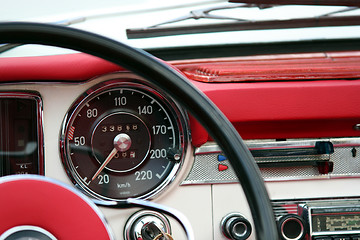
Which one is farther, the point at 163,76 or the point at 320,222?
the point at 320,222

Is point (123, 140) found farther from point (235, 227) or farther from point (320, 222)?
point (320, 222)

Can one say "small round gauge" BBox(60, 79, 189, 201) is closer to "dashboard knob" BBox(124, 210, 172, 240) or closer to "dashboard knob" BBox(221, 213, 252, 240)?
"dashboard knob" BBox(124, 210, 172, 240)

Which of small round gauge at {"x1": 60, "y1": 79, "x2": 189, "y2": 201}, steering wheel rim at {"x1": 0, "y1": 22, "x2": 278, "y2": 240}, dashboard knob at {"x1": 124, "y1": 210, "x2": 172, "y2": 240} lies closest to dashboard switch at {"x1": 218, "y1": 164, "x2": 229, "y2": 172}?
small round gauge at {"x1": 60, "y1": 79, "x2": 189, "y2": 201}

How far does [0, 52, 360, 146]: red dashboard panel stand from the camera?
1.30 meters

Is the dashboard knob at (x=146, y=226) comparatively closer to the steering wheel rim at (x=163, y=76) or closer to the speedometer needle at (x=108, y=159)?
the speedometer needle at (x=108, y=159)

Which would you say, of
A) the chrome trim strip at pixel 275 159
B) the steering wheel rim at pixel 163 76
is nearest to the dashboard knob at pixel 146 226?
the chrome trim strip at pixel 275 159

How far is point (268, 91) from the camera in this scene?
1.33 m

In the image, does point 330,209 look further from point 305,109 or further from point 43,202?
point 43,202

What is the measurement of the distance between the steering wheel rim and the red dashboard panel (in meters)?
0.46

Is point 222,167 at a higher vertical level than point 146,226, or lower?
higher

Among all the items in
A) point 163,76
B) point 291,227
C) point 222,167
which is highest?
point 163,76

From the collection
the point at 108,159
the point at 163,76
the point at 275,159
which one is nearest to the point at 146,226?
the point at 108,159

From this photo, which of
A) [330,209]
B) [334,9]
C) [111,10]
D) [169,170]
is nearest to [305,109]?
[330,209]

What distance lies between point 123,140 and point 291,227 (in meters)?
0.58
